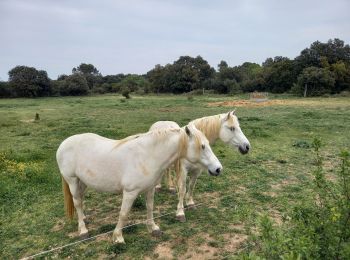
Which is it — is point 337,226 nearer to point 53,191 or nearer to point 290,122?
point 53,191

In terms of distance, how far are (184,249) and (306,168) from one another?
544cm

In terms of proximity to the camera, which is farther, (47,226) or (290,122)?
(290,122)

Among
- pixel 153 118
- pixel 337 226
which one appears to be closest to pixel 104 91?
pixel 153 118

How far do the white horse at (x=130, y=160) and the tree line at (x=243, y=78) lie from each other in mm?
38239

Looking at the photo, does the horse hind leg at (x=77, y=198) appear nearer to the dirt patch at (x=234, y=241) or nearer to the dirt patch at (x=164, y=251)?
the dirt patch at (x=164, y=251)

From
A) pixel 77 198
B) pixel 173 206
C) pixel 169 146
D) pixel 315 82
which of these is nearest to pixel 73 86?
pixel 315 82

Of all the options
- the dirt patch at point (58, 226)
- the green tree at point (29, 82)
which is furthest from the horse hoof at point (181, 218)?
the green tree at point (29, 82)

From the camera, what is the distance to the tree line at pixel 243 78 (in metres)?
43.2

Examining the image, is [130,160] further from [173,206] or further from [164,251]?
[173,206]

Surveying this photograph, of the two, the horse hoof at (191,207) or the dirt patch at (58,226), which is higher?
the horse hoof at (191,207)

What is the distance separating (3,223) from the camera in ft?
19.5

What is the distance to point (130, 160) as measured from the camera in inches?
194

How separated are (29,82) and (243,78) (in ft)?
118

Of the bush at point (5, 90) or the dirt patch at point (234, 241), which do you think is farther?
the bush at point (5, 90)
